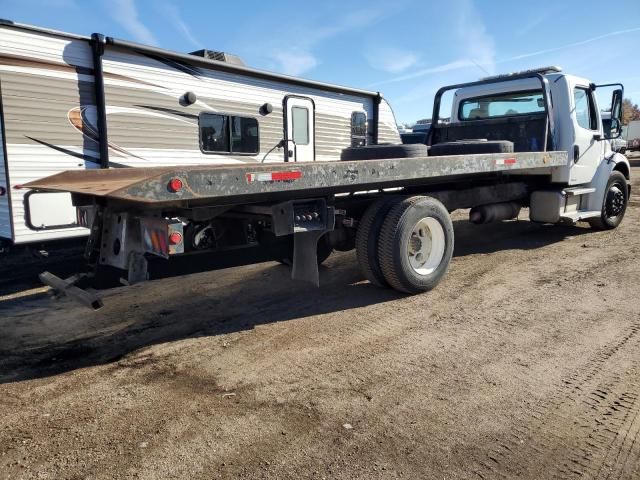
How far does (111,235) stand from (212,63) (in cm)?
362

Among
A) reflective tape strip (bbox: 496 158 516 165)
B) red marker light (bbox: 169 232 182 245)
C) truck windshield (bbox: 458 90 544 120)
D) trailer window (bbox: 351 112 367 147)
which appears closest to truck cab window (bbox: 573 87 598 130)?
truck windshield (bbox: 458 90 544 120)

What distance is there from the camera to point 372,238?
493 cm

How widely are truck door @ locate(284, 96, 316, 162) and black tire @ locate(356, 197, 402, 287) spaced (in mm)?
3293

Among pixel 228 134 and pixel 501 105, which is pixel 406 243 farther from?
pixel 501 105

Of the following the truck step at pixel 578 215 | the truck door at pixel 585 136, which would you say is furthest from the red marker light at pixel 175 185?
the truck door at pixel 585 136

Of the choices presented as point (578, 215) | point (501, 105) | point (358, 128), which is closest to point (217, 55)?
point (358, 128)

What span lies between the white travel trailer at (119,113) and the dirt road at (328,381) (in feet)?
4.47

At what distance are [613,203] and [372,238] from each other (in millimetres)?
5475

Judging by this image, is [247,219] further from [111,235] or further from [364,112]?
[364,112]

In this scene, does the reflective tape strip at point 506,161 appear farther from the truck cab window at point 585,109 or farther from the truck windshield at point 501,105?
the truck cab window at point 585,109

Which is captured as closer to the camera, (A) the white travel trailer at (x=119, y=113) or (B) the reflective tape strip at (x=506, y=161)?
(A) the white travel trailer at (x=119, y=113)

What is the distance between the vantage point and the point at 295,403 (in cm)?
304

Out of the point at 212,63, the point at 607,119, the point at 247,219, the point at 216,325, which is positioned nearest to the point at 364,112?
the point at 212,63

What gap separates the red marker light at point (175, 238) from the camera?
11.4ft
